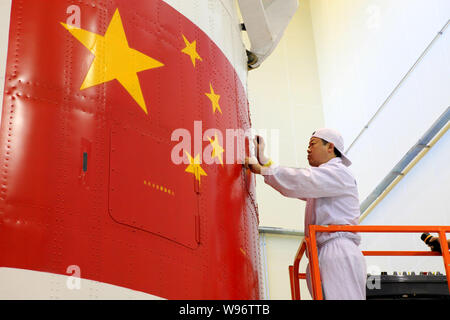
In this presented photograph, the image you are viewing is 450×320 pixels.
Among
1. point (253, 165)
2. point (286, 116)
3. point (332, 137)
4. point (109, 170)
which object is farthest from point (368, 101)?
point (109, 170)

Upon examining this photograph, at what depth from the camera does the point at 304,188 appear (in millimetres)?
7477

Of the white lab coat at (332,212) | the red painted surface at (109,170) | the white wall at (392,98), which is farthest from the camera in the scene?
the white wall at (392,98)

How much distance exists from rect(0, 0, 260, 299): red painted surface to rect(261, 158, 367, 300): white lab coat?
2.53 ft

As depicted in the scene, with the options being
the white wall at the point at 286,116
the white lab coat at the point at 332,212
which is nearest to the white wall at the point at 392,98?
the white wall at the point at 286,116

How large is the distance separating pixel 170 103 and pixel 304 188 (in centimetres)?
180

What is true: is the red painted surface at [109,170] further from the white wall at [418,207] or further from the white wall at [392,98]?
the white wall at [392,98]

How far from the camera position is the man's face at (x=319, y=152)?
8102 mm

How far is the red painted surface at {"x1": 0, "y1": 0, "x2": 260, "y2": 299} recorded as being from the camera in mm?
5535

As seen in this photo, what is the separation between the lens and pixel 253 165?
805cm

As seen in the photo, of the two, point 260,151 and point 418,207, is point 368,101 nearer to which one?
point 418,207

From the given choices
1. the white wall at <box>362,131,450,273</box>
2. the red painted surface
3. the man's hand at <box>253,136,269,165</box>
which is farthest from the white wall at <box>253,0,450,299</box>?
the red painted surface

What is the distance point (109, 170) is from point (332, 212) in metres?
2.76
